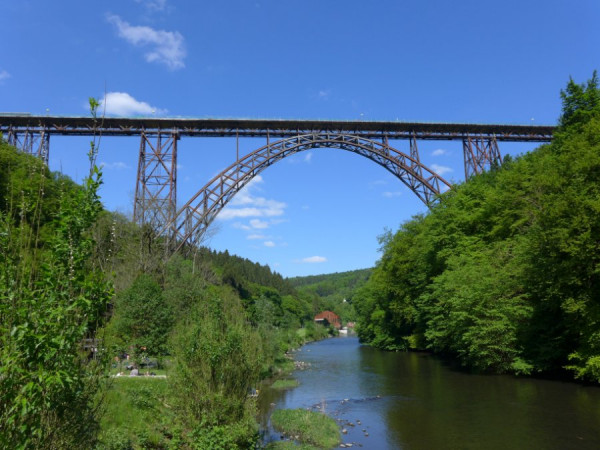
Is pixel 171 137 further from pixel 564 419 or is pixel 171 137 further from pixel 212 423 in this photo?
pixel 564 419

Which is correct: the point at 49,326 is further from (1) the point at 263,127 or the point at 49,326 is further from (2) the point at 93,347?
(1) the point at 263,127

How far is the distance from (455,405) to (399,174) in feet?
73.4

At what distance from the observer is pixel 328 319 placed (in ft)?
347

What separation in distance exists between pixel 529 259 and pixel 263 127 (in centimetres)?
2161

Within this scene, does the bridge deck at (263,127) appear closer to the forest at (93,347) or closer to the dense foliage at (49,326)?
the forest at (93,347)

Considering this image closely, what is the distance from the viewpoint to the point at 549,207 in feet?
50.3

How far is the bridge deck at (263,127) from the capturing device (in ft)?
97.1

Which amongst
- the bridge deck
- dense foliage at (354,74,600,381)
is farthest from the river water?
the bridge deck

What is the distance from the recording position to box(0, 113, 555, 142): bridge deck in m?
29.6

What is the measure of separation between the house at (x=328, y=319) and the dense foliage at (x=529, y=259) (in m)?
71.7

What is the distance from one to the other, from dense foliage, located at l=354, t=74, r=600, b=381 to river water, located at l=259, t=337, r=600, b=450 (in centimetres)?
161

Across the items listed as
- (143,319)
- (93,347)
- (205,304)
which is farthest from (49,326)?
(143,319)

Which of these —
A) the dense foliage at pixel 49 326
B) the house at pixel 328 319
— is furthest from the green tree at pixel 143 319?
the house at pixel 328 319

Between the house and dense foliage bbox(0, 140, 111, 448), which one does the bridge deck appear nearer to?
dense foliage bbox(0, 140, 111, 448)
